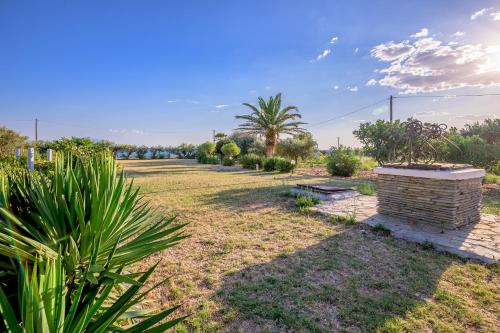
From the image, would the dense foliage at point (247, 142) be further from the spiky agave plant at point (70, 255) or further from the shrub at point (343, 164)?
the spiky agave plant at point (70, 255)

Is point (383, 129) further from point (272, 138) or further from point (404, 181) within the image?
point (272, 138)

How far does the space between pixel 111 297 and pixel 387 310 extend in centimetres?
255

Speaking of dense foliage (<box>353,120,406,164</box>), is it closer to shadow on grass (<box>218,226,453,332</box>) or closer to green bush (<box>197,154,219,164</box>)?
shadow on grass (<box>218,226,453,332</box>)

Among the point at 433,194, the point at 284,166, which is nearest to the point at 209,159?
the point at 284,166

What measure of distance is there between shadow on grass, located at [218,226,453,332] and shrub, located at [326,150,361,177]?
9.77 meters

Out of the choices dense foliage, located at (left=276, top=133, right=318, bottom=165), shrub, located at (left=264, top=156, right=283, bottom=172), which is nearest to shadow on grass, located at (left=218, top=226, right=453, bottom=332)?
shrub, located at (left=264, top=156, right=283, bottom=172)

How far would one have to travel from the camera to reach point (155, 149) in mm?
39219

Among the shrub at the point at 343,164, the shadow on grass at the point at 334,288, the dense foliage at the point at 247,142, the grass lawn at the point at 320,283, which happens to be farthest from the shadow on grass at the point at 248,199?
the dense foliage at the point at 247,142

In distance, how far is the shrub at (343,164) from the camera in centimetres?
1348

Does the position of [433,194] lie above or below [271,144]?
below

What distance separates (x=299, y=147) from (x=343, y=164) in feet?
19.8

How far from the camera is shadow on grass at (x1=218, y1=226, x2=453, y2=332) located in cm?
242

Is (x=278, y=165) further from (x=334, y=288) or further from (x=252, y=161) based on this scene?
(x=334, y=288)

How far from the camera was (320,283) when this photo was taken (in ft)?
10.1
